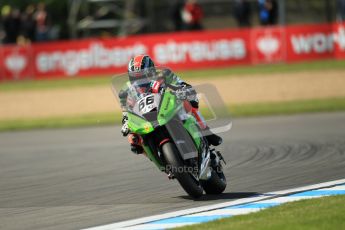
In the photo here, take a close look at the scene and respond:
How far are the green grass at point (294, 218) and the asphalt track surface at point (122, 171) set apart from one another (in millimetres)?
1132

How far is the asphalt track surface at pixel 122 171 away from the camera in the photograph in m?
9.23

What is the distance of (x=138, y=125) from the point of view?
9188 millimetres

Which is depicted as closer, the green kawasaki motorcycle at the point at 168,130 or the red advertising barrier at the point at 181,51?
the green kawasaki motorcycle at the point at 168,130

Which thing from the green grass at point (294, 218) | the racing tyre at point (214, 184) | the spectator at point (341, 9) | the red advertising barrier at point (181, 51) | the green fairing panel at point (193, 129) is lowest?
the red advertising barrier at point (181, 51)

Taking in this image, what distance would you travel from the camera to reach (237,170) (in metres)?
11.9

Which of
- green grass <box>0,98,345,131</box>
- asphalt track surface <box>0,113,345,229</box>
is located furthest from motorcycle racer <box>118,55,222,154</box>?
green grass <box>0,98,345,131</box>

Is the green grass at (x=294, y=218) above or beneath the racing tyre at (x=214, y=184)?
above

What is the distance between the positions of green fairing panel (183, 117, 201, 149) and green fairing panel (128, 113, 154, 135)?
0.44 m

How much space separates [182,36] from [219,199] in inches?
835

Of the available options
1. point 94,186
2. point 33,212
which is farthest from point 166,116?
point 94,186

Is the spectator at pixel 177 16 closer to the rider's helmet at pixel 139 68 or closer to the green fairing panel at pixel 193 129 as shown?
the rider's helmet at pixel 139 68

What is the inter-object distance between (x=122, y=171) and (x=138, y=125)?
3.44 meters

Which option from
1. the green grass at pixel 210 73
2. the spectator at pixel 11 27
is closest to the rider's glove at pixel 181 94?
the green grass at pixel 210 73

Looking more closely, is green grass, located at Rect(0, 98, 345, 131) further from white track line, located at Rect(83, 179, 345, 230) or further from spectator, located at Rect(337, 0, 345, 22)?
white track line, located at Rect(83, 179, 345, 230)
